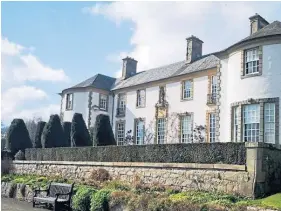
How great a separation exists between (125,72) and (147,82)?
561cm

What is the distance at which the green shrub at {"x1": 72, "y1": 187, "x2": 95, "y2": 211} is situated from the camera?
13.9 meters

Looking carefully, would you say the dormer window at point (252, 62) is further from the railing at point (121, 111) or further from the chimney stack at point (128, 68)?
the chimney stack at point (128, 68)

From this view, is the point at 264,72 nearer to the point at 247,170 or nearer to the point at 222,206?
the point at 247,170

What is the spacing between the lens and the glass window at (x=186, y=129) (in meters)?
25.9

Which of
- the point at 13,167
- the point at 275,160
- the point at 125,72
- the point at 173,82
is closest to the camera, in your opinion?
the point at 275,160

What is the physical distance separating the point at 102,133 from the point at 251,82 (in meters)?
8.87

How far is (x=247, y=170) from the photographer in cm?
1220

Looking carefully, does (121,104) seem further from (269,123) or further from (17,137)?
(269,123)

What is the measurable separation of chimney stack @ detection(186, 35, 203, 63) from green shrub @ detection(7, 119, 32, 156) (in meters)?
13.7

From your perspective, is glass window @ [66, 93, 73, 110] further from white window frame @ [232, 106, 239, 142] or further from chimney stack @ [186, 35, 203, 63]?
white window frame @ [232, 106, 239, 142]

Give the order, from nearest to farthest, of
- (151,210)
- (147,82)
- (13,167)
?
(151,210) → (13,167) → (147,82)

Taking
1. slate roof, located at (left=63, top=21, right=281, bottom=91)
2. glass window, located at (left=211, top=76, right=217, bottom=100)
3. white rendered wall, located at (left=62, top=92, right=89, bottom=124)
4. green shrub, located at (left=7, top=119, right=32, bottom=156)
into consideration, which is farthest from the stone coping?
white rendered wall, located at (left=62, top=92, right=89, bottom=124)

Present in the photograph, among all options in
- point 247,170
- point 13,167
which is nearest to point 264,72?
point 247,170

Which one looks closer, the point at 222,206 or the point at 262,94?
the point at 222,206
